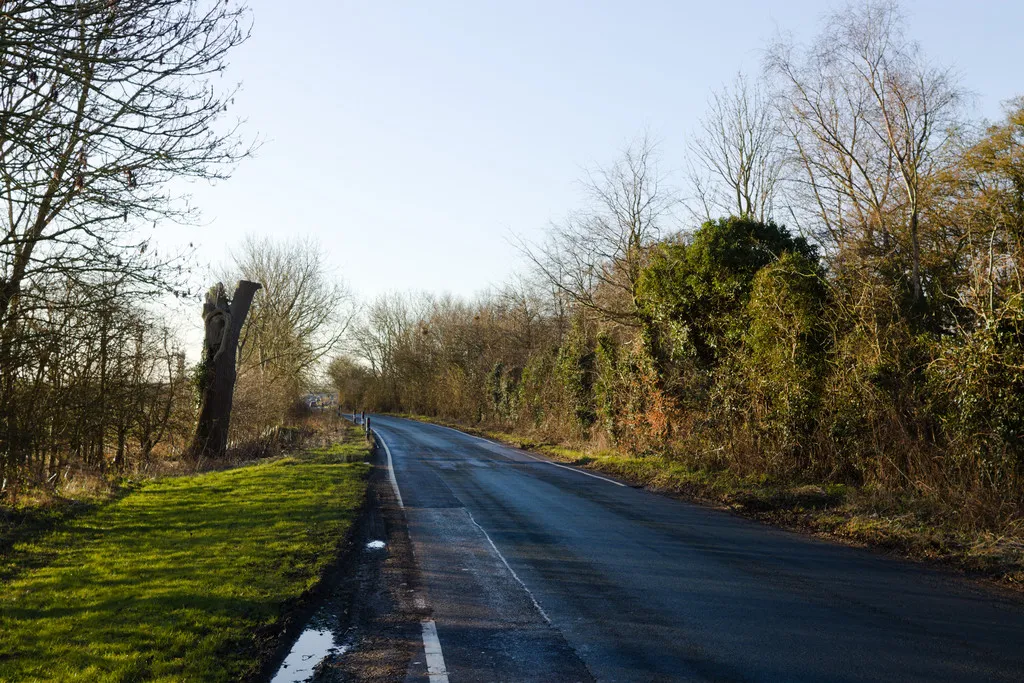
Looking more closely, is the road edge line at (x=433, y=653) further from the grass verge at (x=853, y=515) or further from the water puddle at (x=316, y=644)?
the grass verge at (x=853, y=515)

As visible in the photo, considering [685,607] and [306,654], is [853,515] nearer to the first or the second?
[685,607]

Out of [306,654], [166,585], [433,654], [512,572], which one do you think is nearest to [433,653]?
[433,654]

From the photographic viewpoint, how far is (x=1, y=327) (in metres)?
11.4

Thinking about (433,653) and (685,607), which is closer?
(433,653)

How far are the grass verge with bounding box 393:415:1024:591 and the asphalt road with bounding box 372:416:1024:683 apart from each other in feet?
1.81

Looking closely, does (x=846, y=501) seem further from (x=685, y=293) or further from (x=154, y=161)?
(x=154, y=161)

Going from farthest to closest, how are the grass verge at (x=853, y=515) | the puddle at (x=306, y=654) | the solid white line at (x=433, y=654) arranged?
the grass verge at (x=853, y=515) < the puddle at (x=306, y=654) < the solid white line at (x=433, y=654)

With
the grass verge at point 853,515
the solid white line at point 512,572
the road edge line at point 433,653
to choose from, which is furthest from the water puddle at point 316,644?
the grass verge at point 853,515

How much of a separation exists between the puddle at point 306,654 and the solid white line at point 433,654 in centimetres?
66

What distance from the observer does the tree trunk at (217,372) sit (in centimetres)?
2401

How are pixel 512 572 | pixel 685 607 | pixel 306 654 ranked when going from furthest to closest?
pixel 512 572, pixel 685 607, pixel 306 654

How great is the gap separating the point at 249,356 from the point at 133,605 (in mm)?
35535

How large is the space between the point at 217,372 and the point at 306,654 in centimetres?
1995

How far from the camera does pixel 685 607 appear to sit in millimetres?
7031
